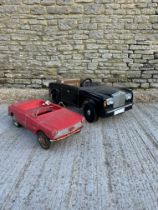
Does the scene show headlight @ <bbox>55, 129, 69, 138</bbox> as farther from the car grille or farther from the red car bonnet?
the car grille

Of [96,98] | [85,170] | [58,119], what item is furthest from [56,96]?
[85,170]

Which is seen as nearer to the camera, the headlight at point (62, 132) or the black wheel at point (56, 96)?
the headlight at point (62, 132)

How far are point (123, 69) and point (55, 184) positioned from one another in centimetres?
429

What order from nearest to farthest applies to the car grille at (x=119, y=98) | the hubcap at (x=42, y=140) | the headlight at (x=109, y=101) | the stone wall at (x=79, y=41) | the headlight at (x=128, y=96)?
the hubcap at (x=42, y=140) < the headlight at (x=109, y=101) < the car grille at (x=119, y=98) < the headlight at (x=128, y=96) < the stone wall at (x=79, y=41)

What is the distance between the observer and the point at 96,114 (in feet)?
15.6

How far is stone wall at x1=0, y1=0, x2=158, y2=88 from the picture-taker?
5.72m

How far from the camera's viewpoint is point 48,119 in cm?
394

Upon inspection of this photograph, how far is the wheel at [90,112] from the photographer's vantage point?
471cm

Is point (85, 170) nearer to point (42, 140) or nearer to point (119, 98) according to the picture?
point (42, 140)

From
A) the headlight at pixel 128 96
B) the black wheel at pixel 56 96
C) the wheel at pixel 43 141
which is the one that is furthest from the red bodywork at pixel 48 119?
the headlight at pixel 128 96

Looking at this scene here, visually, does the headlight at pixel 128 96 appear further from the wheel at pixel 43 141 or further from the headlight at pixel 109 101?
the wheel at pixel 43 141

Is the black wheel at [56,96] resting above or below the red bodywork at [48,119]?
above

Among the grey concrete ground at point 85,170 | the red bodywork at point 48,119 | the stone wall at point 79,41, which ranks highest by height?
the stone wall at point 79,41

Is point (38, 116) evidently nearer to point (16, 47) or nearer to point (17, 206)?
point (17, 206)
